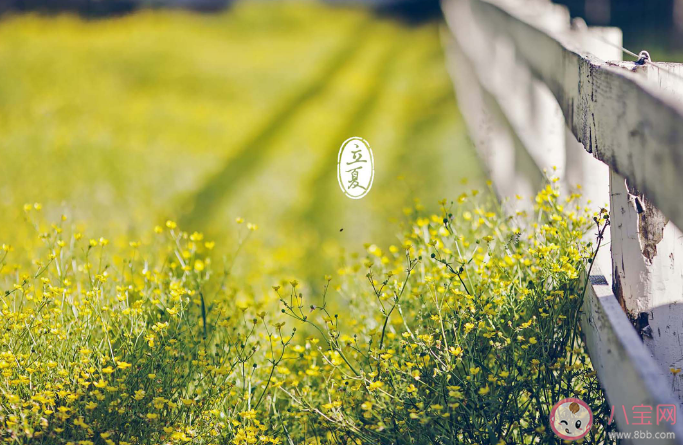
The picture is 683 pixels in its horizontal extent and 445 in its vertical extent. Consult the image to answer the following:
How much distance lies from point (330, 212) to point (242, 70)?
4.41 m

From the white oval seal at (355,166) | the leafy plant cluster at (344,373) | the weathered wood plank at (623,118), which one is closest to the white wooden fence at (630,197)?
the weathered wood plank at (623,118)

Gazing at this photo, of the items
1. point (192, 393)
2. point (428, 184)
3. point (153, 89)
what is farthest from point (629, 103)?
point (153, 89)

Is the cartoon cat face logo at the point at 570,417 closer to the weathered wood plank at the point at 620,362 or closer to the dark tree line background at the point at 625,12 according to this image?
the weathered wood plank at the point at 620,362

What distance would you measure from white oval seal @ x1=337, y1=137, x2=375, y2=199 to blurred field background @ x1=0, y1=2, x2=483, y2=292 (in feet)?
0.64

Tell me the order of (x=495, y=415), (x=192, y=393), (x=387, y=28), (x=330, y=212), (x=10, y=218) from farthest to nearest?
(x=387, y=28) < (x=330, y=212) < (x=10, y=218) < (x=192, y=393) < (x=495, y=415)

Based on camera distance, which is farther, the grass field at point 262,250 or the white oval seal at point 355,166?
the white oval seal at point 355,166

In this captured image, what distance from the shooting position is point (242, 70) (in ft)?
29.2

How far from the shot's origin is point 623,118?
1557 millimetres

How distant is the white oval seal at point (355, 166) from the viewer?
2.86 m

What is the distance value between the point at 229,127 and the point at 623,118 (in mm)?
5878

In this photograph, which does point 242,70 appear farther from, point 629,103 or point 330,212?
point 629,103

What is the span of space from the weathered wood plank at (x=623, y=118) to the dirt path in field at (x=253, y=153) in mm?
3112

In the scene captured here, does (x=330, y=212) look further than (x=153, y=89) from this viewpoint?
No

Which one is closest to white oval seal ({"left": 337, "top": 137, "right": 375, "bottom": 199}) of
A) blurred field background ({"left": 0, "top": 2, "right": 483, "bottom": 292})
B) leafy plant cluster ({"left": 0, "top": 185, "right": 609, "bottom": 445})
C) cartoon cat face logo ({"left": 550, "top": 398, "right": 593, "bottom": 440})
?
blurred field background ({"left": 0, "top": 2, "right": 483, "bottom": 292})
